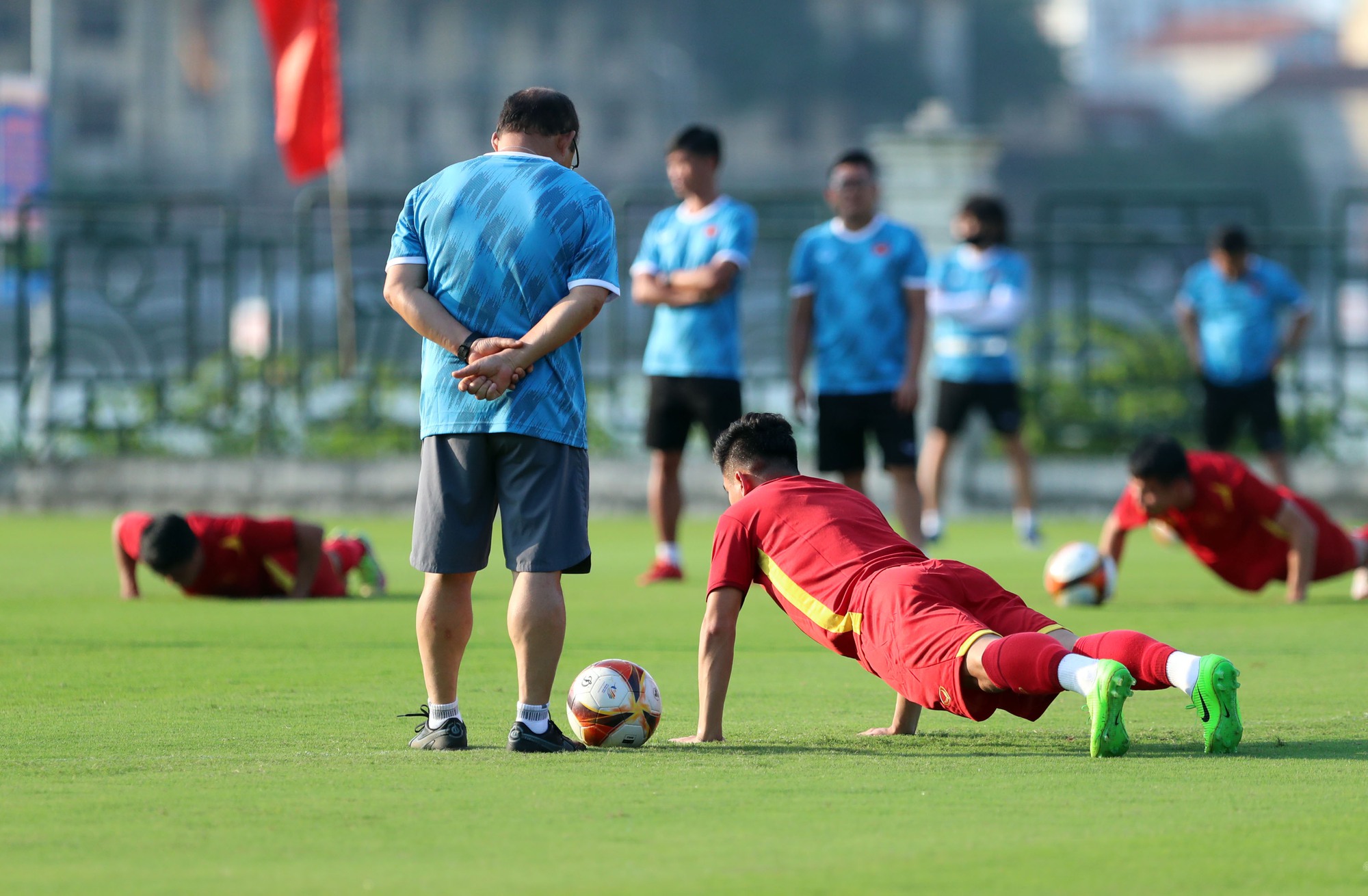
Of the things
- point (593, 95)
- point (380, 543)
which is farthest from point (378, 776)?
point (593, 95)

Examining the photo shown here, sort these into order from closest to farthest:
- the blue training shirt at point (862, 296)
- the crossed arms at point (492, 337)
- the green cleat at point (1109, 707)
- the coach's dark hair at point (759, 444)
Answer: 1. the green cleat at point (1109, 707)
2. the crossed arms at point (492, 337)
3. the coach's dark hair at point (759, 444)
4. the blue training shirt at point (862, 296)

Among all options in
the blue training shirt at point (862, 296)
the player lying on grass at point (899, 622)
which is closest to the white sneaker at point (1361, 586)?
the blue training shirt at point (862, 296)

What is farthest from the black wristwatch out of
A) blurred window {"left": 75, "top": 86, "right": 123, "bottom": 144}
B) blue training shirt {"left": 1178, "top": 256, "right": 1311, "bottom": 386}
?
blurred window {"left": 75, "top": 86, "right": 123, "bottom": 144}

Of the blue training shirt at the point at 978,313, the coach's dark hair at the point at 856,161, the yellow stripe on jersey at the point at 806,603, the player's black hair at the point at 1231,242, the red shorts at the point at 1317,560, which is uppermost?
the coach's dark hair at the point at 856,161

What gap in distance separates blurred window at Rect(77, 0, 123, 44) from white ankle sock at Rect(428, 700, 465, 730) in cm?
7109

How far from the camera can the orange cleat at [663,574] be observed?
10602mm

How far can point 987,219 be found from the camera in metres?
13.4

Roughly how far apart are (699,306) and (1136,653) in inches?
219

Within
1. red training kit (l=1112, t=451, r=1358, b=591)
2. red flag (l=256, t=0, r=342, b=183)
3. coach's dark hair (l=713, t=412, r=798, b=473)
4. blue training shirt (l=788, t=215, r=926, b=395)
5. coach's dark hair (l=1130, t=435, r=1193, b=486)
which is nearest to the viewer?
coach's dark hair (l=713, t=412, r=798, b=473)

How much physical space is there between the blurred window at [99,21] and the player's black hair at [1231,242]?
65.0m

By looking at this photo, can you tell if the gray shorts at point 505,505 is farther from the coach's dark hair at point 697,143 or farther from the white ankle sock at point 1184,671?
the coach's dark hair at point 697,143

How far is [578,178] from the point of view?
18.5ft

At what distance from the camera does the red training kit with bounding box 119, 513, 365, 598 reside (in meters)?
9.33

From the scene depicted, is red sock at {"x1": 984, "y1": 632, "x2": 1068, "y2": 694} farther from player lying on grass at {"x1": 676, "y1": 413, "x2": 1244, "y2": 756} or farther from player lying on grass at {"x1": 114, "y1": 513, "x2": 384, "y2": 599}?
player lying on grass at {"x1": 114, "y1": 513, "x2": 384, "y2": 599}
